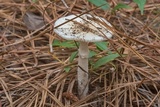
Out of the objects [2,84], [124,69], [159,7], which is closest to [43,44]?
[2,84]

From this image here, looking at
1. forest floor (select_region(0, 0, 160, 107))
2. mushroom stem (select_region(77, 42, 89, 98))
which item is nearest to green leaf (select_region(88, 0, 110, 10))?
forest floor (select_region(0, 0, 160, 107))

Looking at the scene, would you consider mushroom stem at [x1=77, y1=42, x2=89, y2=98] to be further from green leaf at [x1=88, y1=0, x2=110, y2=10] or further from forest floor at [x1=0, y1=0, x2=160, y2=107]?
green leaf at [x1=88, y1=0, x2=110, y2=10]

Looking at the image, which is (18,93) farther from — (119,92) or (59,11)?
(59,11)

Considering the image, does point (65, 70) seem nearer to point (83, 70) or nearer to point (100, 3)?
point (83, 70)

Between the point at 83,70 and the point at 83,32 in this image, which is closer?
the point at 83,32

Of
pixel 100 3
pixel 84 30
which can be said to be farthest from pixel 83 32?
pixel 100 3

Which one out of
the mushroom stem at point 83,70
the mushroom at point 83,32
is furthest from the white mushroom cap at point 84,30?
the mushroom stem at point 83,70
